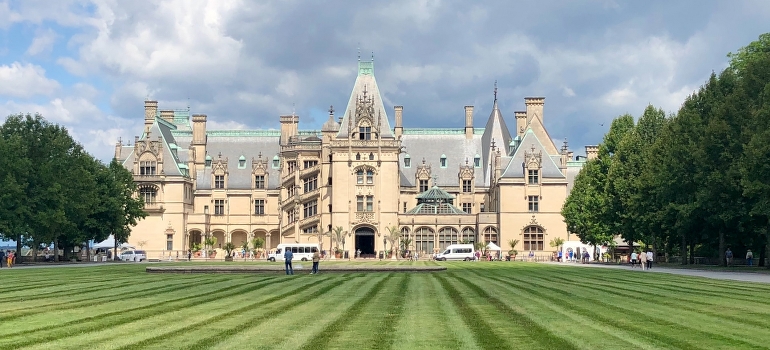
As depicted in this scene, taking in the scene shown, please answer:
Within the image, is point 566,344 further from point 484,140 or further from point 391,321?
point 484,140

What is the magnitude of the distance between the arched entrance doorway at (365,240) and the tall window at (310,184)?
809 centimetres

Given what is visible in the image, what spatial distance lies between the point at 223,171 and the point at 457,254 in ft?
124

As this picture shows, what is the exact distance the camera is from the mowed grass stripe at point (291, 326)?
1530 centimetres

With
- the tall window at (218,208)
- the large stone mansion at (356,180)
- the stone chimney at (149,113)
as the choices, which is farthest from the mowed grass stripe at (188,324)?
the stone chimney at (149,113)

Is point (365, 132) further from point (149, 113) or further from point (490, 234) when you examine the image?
point (149, 113)

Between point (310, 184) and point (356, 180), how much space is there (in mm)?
7513

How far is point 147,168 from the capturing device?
346 ft

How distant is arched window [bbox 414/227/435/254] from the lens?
10062 cm


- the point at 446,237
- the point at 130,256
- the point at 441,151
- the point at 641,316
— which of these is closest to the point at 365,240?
the point at 446,237

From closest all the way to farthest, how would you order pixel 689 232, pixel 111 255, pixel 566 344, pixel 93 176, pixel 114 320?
pixel 566 344
pixel 114 320
pixel 689 232
pixel 93 176
pixel 111 255

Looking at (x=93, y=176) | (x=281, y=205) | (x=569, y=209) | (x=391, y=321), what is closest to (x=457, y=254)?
(x=569, y=209)

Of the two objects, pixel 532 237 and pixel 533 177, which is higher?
pixel 533 177

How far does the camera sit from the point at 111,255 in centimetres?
9631

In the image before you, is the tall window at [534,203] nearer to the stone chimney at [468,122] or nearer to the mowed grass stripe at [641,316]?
the stone chimney at [468,122]
